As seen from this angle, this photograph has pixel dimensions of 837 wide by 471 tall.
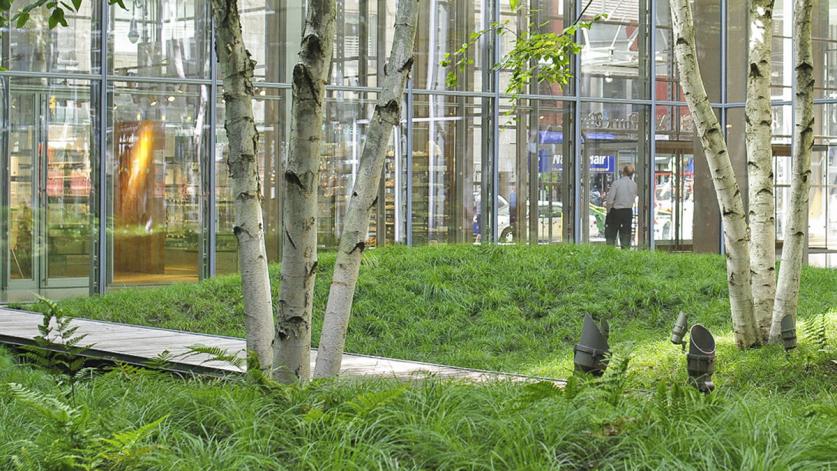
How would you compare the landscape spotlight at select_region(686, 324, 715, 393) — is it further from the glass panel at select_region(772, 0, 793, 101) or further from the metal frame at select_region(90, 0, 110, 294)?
the glass panel at select_region(772, 0, 793, 101)

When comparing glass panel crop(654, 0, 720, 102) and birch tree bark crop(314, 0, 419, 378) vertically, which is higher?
glass panel crop(654, 0, 720, 102)

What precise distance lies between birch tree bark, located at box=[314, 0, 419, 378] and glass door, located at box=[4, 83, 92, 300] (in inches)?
465

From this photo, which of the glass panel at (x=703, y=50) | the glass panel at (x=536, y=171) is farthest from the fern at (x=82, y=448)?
the glass panel at (x=703, y=50)

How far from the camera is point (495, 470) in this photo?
14.6 feet

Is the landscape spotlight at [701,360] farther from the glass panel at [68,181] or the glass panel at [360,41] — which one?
the glass panel at [360,41]

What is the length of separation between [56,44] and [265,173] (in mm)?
3738

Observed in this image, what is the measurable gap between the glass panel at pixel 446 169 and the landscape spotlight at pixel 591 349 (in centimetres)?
1300

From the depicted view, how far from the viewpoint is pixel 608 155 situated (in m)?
22.4

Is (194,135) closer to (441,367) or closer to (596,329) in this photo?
(441,367)

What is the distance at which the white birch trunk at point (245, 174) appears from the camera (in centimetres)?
693

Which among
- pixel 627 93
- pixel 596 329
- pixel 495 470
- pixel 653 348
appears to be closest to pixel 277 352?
pixel 596 329

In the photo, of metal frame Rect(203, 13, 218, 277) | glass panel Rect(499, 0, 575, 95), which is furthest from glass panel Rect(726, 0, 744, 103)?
metal frame Rect(203, 13, 218, 277)

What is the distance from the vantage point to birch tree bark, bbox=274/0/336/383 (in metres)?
6.77

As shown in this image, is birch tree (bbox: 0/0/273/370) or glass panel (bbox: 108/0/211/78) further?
glass panel (bbox: 108/0/211/78)
